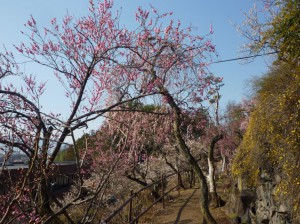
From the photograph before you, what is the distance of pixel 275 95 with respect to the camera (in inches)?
278

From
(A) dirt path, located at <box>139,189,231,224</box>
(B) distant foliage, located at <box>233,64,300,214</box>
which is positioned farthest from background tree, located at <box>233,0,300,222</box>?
(A) dirt path, located at <box>139,189,231,224</box>

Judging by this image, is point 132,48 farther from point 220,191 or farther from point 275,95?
point 220,191

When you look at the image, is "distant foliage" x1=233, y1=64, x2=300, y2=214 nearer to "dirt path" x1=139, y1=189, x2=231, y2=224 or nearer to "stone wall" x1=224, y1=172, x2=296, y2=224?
"stone wall" x1=224, y1=172, x2=296, y2=224

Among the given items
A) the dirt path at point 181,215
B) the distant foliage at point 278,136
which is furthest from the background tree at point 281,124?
the dirt path at point 181,215

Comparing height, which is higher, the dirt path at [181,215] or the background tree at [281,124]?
the background tree at [281,124]

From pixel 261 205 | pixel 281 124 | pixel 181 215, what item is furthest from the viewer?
pixel 181 215

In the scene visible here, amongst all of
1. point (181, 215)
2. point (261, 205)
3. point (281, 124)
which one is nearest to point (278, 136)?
point (281, 124)

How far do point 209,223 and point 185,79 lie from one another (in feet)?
13.4

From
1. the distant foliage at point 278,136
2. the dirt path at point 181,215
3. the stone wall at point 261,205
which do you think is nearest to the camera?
the distant foliage at point 278,136

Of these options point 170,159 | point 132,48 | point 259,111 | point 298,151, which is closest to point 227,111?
point 170,159

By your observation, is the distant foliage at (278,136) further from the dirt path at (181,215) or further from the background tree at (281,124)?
the dirt path at (181,215)

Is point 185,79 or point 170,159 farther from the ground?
point 185,79

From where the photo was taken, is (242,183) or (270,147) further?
(242,183)

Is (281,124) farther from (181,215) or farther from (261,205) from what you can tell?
(181,215)
